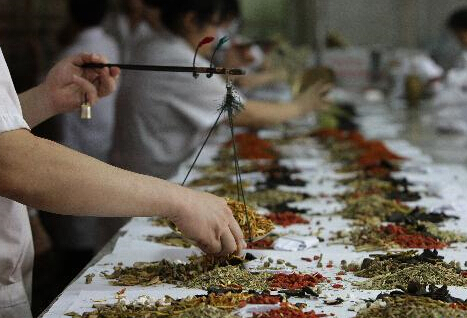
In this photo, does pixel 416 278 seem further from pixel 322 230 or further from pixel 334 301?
pixel 322 230

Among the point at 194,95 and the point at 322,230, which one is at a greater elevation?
the point at 194,95

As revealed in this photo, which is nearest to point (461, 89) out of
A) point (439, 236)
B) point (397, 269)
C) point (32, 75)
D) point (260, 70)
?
point (260, 70)

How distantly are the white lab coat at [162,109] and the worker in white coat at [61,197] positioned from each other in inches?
64.3

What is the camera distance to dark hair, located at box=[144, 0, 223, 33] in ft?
11.0

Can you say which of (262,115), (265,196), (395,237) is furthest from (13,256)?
(262,115)

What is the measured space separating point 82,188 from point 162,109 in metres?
2.06

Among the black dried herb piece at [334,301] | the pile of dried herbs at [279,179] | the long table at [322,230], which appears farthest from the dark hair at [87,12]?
the black dried herb piece at [334,301]

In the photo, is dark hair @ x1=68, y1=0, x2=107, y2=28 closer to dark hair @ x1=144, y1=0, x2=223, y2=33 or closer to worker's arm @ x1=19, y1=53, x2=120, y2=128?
dark hair @ x1=144, y1=0, x2=223, y2=33

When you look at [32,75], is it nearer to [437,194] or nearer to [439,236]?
[437,194]

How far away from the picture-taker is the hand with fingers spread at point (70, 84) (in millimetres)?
2172

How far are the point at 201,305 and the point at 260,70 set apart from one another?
5.06 meters

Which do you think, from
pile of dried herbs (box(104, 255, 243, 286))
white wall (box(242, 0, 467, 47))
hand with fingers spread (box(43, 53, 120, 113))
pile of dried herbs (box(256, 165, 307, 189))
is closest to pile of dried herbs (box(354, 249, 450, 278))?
pile of dried herbs (box(104, 255, 243, 286))

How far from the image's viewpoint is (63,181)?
1.44 meters

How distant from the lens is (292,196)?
279 centimetres
